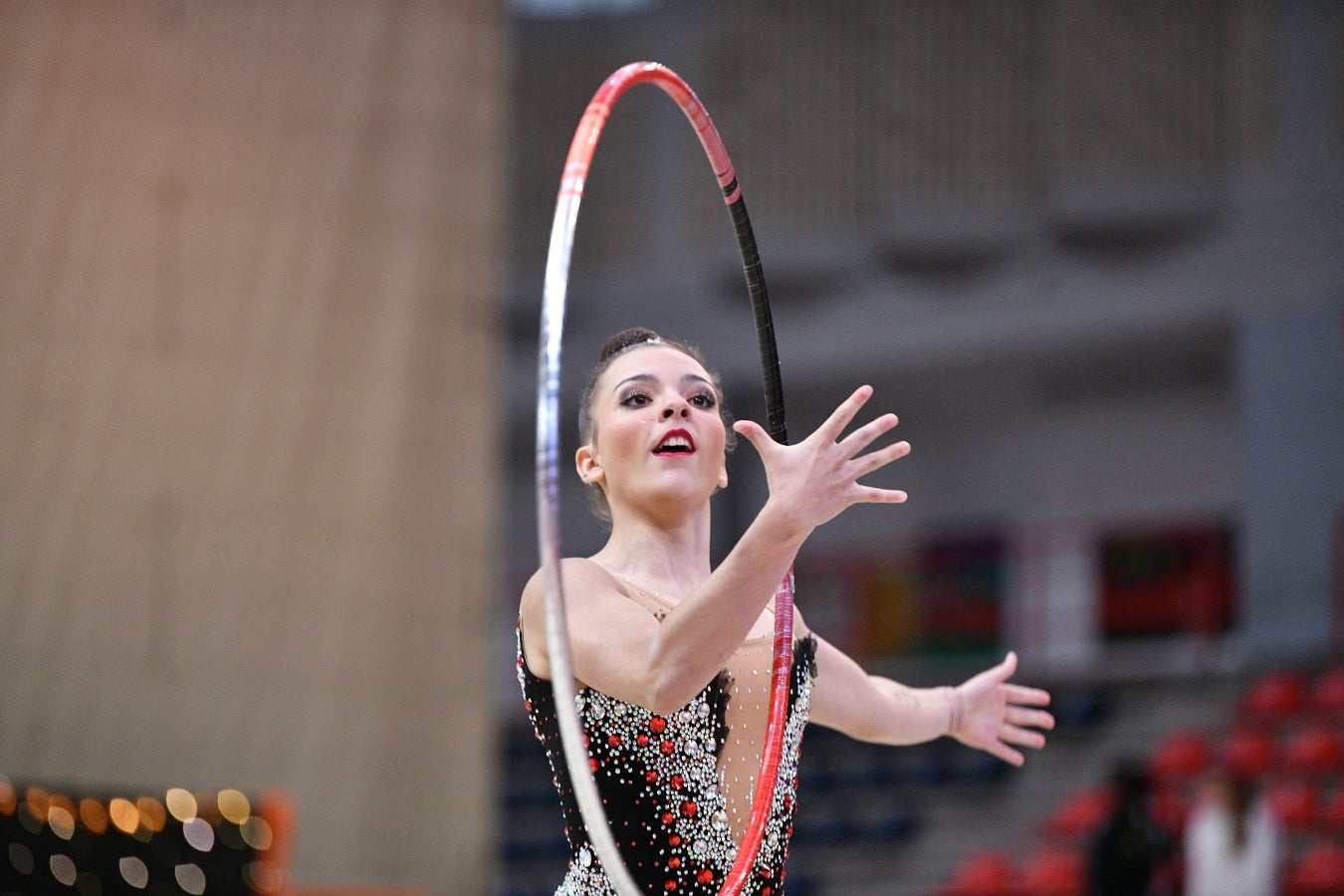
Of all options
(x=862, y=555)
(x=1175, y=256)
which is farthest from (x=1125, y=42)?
(x=862, y=555)

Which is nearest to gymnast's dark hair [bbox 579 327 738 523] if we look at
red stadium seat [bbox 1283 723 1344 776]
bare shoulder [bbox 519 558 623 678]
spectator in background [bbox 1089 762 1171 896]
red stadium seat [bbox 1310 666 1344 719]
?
bare shoulder [bbox 519 558 623 678]

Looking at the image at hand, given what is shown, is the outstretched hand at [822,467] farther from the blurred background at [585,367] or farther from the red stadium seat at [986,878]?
the red stadium seat at [986,878]

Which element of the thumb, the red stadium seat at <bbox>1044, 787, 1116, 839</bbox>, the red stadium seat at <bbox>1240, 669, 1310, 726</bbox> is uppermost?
the thumb

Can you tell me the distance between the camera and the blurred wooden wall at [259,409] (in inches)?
311

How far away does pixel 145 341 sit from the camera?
818cm

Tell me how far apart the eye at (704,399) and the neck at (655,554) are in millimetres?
194

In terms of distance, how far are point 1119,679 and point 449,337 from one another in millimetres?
6245

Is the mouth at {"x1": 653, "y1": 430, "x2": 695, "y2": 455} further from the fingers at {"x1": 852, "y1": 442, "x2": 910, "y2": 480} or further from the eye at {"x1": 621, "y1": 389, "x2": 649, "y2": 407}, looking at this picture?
the fingers at {"x1": 852, "y1": 442, "x2": 910, "y2": 480}

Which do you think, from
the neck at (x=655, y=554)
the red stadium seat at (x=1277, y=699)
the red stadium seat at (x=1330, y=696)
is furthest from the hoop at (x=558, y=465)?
the red stadium seat at (x=1277, y=699)

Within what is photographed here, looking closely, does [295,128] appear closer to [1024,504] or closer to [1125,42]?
[1125,42]

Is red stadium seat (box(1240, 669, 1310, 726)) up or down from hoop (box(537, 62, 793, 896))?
down

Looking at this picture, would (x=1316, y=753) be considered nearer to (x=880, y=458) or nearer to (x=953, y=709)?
(x=953, y=709)

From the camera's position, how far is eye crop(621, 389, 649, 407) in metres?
2.66

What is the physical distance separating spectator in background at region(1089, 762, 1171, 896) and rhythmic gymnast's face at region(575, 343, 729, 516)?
5.36m
